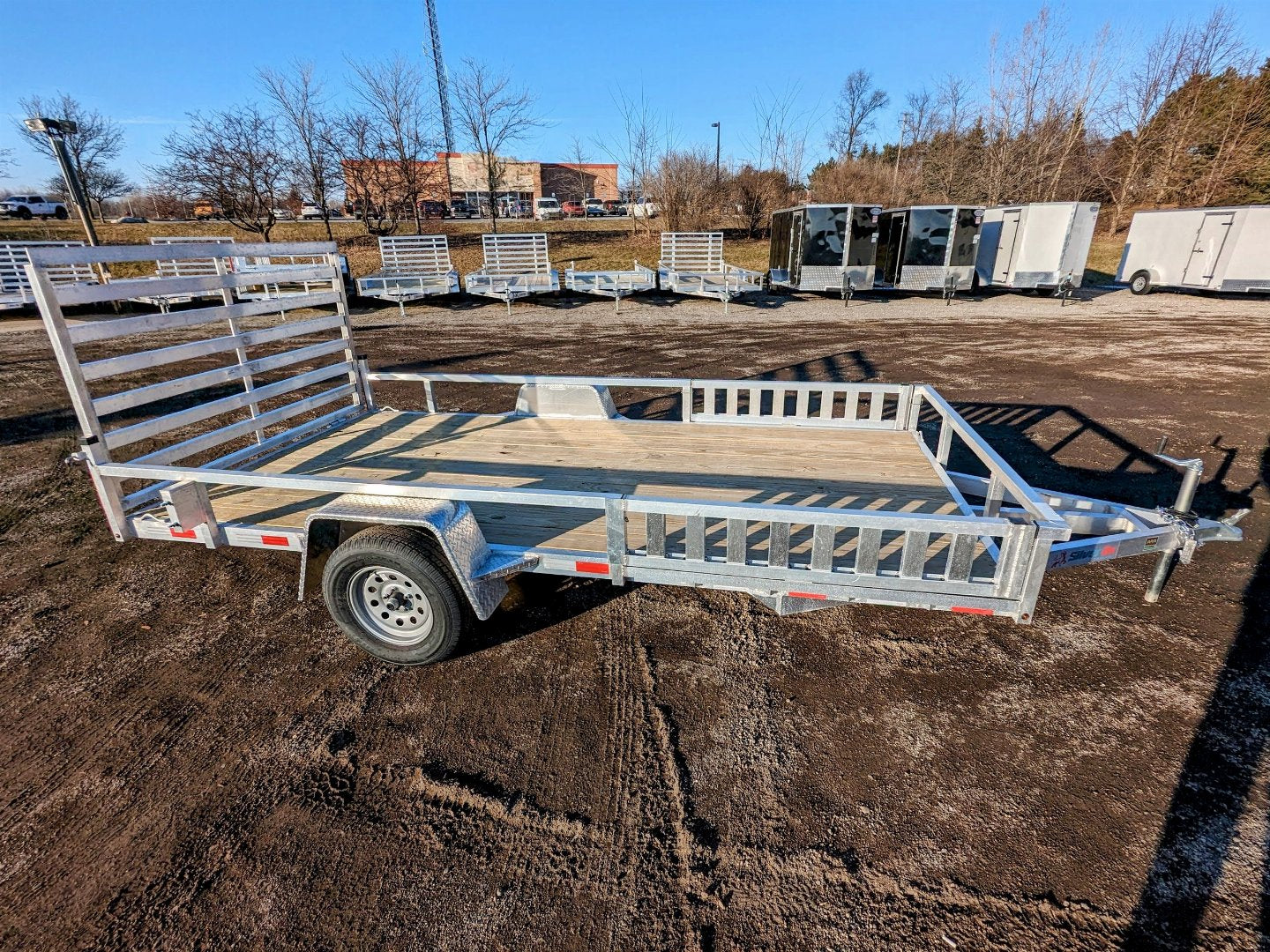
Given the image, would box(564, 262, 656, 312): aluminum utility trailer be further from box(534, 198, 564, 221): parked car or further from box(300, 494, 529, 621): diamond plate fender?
box(534, 198, 564, 221): parked car

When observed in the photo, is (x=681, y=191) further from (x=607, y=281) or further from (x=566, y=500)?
(x=566, y=500)

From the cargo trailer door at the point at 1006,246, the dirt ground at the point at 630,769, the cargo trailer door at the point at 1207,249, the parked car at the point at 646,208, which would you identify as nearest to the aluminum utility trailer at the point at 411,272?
the parked car at the point at 646,208

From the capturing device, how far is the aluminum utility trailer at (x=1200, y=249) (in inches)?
688

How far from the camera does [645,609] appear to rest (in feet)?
13.3

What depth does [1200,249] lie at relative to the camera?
18.8m

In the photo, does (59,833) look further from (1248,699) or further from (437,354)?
(437,354)

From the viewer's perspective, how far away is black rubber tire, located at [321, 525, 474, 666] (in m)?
3.03

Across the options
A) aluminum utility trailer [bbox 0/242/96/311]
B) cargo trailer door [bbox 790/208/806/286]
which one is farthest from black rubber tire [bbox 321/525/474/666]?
aluminum utility trailer [bbox 0/242/96/311]

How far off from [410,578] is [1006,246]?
24.4 meters

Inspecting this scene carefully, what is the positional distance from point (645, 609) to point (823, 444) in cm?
198

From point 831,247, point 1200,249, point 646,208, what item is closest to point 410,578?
point 831,247

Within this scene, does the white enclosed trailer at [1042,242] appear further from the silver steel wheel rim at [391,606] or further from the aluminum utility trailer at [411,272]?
the silver steel wheel rim at [391,606]

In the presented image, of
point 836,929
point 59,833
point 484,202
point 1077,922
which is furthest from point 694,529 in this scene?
point 484,202

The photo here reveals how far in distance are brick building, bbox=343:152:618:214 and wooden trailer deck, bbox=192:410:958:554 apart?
101 ft
